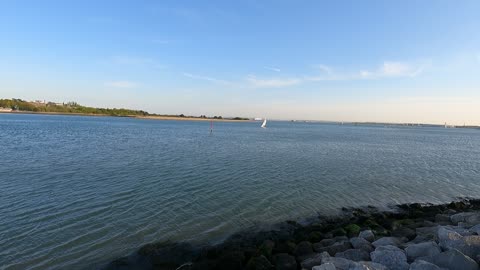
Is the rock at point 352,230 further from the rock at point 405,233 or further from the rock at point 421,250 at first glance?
the rock at point 421,250

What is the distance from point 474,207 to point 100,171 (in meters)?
21.3

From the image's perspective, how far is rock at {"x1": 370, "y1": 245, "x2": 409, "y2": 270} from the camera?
651 centimetres

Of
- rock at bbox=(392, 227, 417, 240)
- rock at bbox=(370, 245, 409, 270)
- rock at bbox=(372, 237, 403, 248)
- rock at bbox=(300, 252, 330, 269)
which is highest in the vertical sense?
rock at bbox=(370, 245, 409, 270)

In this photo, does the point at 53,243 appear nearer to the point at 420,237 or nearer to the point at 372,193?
the point at 420,237

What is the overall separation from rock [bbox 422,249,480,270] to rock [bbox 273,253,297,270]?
3136 millimetres

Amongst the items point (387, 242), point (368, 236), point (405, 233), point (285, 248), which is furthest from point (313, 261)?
point (405, 233)

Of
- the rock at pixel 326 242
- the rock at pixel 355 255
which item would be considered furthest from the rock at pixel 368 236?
the rock at pixel 355 255

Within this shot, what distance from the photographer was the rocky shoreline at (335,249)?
6520mm

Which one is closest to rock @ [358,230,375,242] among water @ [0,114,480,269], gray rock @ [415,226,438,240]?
gray rock @ [415,226,438,240]

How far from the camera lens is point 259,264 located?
6973mm

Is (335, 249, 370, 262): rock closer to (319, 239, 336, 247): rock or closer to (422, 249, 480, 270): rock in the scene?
(319, 239, 336, 247): rock

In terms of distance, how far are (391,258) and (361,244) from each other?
1268 mm

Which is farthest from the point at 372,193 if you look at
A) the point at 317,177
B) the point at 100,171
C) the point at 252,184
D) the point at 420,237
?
the point at 100,171

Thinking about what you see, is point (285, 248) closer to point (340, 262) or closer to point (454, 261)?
point (340, 262)
